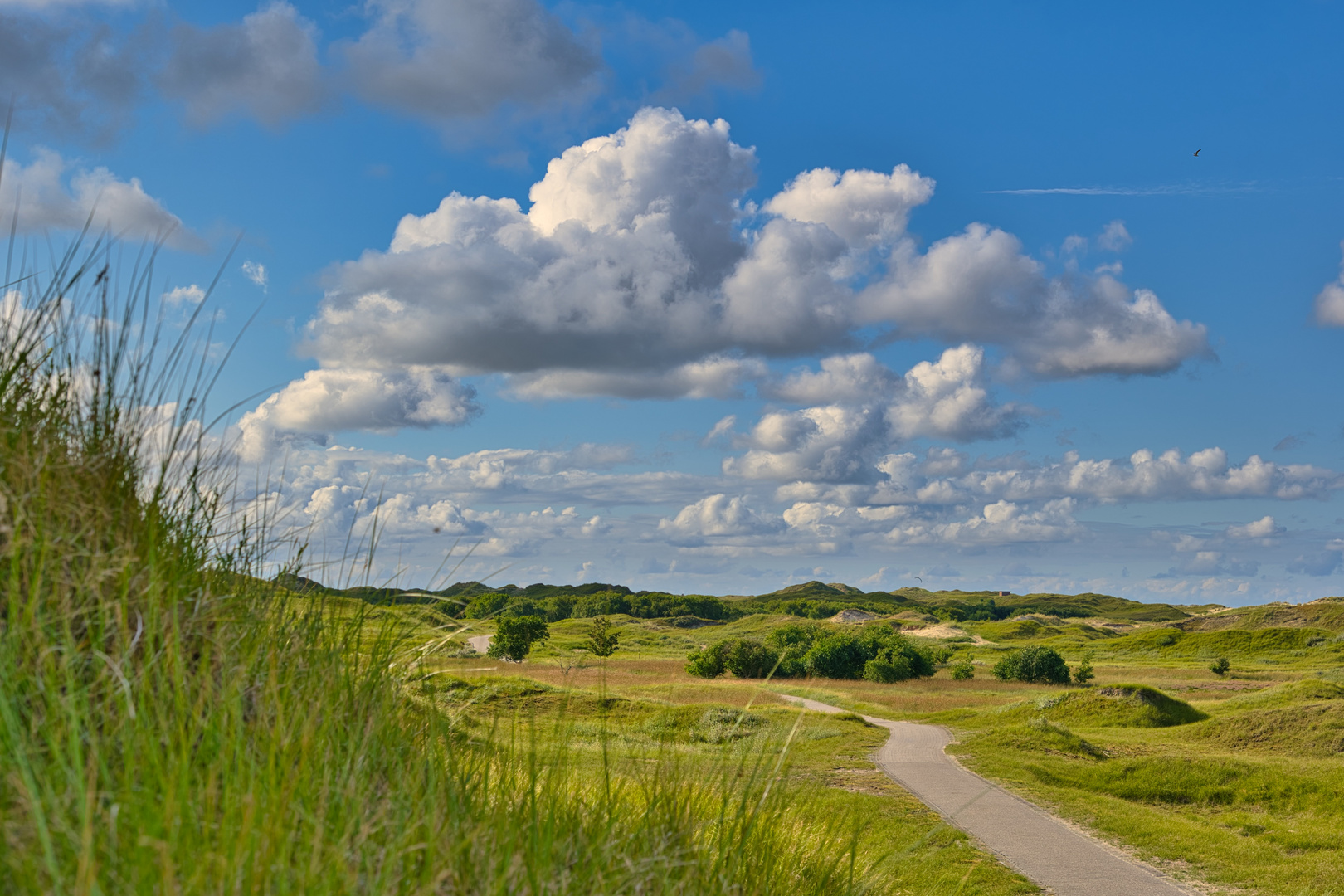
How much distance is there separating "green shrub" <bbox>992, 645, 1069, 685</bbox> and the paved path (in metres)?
45.9

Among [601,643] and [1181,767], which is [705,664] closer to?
[1181,767]

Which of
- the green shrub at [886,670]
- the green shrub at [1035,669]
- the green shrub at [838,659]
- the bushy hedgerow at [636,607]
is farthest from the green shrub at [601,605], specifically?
the green shrub at [1035,669]

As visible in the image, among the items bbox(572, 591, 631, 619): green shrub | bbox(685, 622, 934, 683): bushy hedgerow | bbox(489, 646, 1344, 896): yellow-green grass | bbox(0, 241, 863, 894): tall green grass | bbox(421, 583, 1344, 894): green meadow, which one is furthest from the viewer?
bbox(572, 591, 631, 619): green shrub

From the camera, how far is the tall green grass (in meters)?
2.74

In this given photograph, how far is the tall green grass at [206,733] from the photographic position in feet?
8.98

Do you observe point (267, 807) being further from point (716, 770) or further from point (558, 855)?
point (716, 770)

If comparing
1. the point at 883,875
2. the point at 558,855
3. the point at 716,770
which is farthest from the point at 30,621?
the point at 883,875

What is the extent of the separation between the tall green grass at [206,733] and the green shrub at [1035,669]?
230 ft

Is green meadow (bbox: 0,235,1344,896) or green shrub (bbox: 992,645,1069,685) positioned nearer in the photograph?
green meadow (bbox: 0,235,1344,896)

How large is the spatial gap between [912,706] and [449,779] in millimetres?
47907

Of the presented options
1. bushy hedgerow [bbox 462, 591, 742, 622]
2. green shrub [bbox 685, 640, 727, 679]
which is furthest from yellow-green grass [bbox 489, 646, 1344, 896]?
bushy hedgerow [bbox 462, 591, 742, 622]

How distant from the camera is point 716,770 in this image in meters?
5.61

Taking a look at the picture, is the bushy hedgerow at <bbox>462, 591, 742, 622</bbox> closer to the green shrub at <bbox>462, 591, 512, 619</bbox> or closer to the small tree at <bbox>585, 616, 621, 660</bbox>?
the small tree at <bbox>585, 616, 621, 660</bbox>

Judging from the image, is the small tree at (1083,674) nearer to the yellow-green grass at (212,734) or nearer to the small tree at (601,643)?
the small tree at (601,643)
